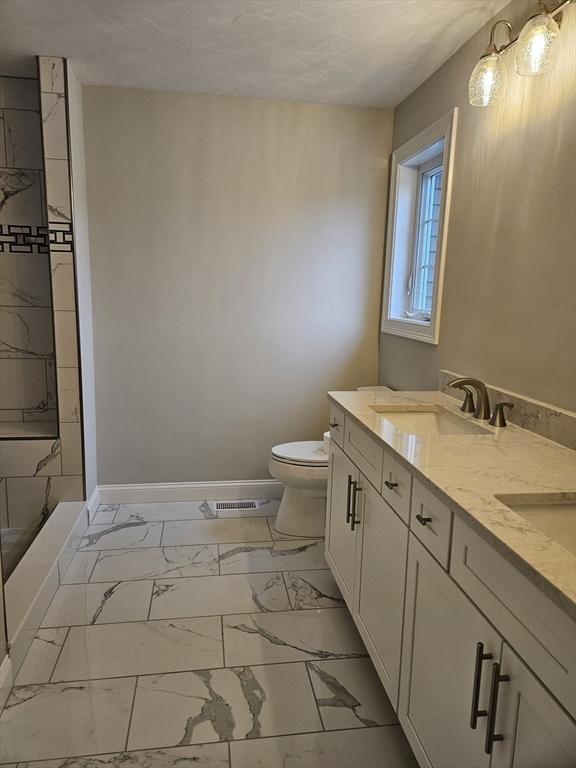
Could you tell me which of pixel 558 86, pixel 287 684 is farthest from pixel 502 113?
pixel 287 684

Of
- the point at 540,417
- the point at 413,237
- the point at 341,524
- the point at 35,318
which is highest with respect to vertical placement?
the point at 413,237

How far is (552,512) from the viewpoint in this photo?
4.11ft

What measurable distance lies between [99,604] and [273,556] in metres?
0.87

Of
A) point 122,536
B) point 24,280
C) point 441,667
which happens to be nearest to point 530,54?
point 441,667

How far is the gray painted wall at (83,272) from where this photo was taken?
280cm

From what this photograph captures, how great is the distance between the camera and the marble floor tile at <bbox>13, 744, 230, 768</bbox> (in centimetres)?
152

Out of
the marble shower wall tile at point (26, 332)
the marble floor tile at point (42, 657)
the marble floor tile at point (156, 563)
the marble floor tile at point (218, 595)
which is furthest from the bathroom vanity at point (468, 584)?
the marble shower wall tile at point (26, 332)

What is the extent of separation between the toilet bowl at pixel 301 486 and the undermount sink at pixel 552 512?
162 centimetres

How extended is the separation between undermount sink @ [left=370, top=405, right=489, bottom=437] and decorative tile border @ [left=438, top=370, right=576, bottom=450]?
167 mm

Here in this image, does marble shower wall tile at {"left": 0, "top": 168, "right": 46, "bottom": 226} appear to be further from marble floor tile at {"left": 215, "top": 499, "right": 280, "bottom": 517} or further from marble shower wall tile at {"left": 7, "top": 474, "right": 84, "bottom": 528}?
marble floor tile at {"left": 215, "top": 499, "right": 280, "bottom": 517}

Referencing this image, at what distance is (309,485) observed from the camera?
287 centimetres

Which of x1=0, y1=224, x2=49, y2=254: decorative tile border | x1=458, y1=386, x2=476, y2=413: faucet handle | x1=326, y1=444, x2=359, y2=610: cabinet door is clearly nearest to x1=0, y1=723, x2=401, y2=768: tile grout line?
x1=326, y1=444, x2=359, y2=610: cabinet door

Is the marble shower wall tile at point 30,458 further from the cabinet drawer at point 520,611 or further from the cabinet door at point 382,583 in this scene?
the cabinet drawer at point 520,611

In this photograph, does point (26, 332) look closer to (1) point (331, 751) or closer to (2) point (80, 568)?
(2) point (80, 568)
